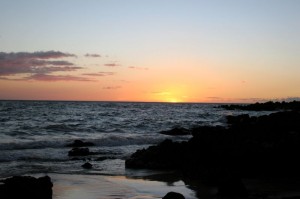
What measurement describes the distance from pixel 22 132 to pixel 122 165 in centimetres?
1864

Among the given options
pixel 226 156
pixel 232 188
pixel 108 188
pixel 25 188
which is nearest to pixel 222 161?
pixel 226 156

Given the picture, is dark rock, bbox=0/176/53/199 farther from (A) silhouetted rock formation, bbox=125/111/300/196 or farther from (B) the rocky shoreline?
(A) silhouetted rock formation, bbox=125/111/300/196

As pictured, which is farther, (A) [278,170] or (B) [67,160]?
(B) [67,160]

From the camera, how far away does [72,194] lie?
39.8 feet

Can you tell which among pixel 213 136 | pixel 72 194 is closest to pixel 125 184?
pixel 72 194

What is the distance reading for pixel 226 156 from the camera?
638 inches

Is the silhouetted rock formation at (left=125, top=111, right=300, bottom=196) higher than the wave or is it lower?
higher

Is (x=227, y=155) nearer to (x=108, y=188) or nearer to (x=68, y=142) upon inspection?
(x=108, y=188)

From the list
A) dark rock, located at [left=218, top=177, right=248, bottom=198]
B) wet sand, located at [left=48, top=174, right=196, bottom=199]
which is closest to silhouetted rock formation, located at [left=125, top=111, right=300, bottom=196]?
dark rock, located at [left=218, top=177, right=248, bottom=198]

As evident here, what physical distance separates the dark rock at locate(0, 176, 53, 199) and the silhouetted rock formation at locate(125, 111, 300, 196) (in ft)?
19.1

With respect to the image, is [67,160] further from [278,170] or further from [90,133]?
[90,133]

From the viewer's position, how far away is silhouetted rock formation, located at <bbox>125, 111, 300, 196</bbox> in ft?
50.5

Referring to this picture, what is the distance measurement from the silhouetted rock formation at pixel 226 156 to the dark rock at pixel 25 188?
5825mm

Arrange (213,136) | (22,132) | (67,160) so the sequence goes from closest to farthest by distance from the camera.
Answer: (213,136), (67,160), (22,132)
